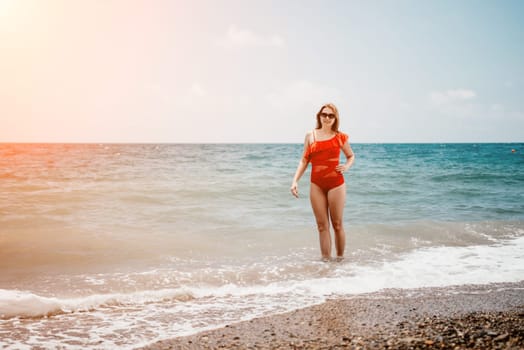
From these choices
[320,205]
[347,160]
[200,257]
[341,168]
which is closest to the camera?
[341,168]

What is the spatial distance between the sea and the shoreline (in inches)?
12.2

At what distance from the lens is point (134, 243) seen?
24.4ft

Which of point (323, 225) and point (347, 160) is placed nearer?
point (347, 160)

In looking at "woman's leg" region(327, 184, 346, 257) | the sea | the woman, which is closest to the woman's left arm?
the woman

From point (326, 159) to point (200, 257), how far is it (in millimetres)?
2737

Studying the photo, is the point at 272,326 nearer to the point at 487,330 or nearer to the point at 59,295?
the point at 487,330

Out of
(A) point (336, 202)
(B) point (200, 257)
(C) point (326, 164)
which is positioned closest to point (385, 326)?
(A) point (336, 202)

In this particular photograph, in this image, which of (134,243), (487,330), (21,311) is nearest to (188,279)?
(21,311)

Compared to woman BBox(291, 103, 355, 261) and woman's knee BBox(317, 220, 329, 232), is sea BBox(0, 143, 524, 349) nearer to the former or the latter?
woman's knee BBox(317, 220, 329, 232)

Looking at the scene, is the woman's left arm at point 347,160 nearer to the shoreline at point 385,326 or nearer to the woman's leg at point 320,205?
the woman's leg at point 320,205

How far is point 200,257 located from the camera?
6598 millimetres

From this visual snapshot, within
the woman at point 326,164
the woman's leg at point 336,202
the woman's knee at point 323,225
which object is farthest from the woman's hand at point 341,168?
the woman's knee at point 323,225

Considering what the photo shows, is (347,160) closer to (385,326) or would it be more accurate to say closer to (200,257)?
(385,326)

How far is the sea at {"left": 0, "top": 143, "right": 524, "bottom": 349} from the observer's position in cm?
394
